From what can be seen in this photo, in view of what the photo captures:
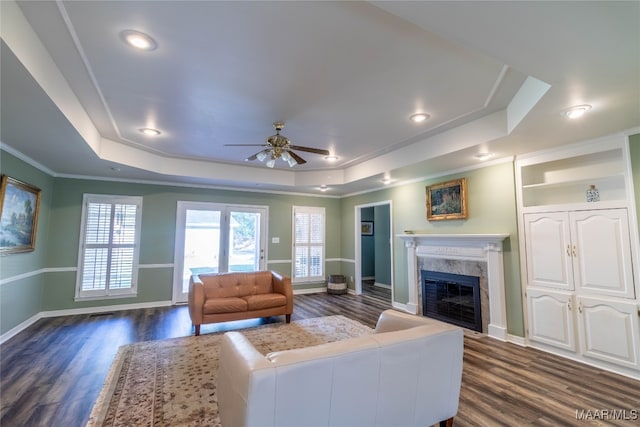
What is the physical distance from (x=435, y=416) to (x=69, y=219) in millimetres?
6184

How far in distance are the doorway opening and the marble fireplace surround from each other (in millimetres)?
1082

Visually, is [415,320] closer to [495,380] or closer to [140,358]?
[495,380]

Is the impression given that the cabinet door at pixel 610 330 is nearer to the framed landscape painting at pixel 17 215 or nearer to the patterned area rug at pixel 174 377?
the patterned area rug at pixel 174 377

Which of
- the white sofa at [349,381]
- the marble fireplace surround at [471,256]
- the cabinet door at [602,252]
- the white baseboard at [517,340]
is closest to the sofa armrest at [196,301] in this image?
the white sofa at [349,381]

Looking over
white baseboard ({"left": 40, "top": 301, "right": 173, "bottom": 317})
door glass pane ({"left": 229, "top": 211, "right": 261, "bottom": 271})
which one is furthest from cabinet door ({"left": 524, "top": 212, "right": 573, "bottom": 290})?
white baseboard ({"left": 40, "top": 301, "right": 173, "bottom": 317})

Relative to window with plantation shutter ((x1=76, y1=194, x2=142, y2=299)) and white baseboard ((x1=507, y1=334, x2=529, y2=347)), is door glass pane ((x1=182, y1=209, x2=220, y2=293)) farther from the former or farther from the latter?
white baseboard ((x1=507, y1=334, x2=529, y2=347))

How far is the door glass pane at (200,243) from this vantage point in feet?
19.8

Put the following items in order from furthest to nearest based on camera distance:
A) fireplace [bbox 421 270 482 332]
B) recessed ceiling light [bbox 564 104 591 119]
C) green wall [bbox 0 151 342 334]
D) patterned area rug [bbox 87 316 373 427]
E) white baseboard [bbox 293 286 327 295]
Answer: white baseboard [bbox 293 286 327 295] < fireplace [bbox 421 270 482 332] < green wall [bbox 0 151 342 334] < recessed ceiling light [bbox 564 104 591 119] < patterned area rug [bbox 87 316 373 427]

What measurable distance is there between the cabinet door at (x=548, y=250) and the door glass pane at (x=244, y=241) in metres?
5.09

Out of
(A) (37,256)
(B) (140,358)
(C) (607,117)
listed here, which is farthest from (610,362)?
(A) (37,256)

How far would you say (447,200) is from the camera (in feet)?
15.9

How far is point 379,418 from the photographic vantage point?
1671 mm

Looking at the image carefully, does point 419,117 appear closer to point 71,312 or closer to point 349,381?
point 349,381

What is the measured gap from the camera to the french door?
5.98 m
